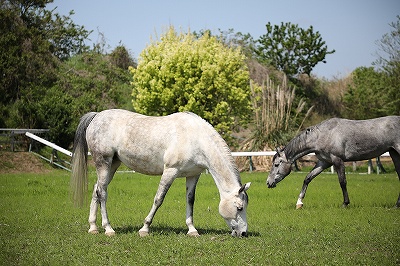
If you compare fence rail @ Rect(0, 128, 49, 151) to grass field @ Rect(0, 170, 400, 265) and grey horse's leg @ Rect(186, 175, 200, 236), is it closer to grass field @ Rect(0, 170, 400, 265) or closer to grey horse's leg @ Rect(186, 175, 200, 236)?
grass field @ Rect(0, 170, 400, 265)

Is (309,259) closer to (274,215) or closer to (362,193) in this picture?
(274,215)

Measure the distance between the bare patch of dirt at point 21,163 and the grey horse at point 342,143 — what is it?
13611mm

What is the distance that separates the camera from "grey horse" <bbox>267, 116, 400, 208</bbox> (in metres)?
13.8

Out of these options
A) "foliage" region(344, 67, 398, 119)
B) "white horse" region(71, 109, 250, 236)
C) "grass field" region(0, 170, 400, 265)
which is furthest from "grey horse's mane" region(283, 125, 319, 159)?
"foliage" region(344, 67, 398, 119)

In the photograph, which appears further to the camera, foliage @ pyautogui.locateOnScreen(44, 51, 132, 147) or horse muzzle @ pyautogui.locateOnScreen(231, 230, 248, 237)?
foliage @ pyautogui.locateOnScreen(44, 51, 132, 147)

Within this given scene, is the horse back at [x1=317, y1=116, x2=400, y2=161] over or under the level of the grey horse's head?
over

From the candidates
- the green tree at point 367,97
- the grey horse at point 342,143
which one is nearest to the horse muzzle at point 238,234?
the grey horse at point 342,143

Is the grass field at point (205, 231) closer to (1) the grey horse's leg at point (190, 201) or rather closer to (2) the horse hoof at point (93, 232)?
(2) the horse hoof at point (93, 232)

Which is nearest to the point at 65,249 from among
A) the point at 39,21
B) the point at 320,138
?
the point at 320,138

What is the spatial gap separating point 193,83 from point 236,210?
20.4 meters

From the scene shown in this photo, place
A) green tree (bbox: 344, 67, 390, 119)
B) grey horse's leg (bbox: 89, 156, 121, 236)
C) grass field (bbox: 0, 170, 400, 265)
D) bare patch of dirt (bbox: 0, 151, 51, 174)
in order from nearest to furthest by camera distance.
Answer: grass field (bbox: 0, 170, 400, 265), grey horse's leg (bbox: 89, 156, 121, 236), bare patch of dirt (bbox: 0, 151, 51, 174), green tree (bbox: 344, 67, 390, 119)

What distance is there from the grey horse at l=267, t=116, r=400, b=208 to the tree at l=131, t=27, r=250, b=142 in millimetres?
13767

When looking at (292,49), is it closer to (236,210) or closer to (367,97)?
(367,97)

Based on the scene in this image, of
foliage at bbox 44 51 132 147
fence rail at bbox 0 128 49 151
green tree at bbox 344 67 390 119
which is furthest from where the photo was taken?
green tree at bbox 344 67 390 119
